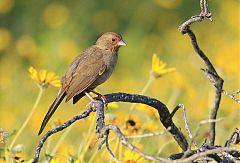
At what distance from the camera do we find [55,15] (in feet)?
33.6

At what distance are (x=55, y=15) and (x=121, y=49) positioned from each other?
3.31 feet

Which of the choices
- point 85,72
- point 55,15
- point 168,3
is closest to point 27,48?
point 55,15

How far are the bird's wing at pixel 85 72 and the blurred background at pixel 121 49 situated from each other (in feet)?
4.04

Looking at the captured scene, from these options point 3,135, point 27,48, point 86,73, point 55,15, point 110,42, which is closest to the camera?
point 3,135

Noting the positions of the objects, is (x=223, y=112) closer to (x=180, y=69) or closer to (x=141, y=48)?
(x=180, y=69)

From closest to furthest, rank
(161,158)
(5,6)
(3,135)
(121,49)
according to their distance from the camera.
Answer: (161,158), (3,135), (121,49), (5,6)

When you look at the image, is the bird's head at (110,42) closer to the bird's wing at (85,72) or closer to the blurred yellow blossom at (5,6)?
the bird's wing at (85,72)

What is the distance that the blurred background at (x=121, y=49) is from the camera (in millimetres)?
7250

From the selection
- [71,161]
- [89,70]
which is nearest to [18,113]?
[89,70]

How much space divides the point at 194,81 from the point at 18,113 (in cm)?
217

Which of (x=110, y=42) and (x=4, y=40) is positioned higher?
(x=4, y=40)

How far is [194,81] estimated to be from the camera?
8078 mm

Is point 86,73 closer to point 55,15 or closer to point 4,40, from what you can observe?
point 4,40

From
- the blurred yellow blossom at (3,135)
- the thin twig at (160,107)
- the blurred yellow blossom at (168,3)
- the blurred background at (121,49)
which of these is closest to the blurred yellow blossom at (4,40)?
the blurred background at (121,49)
